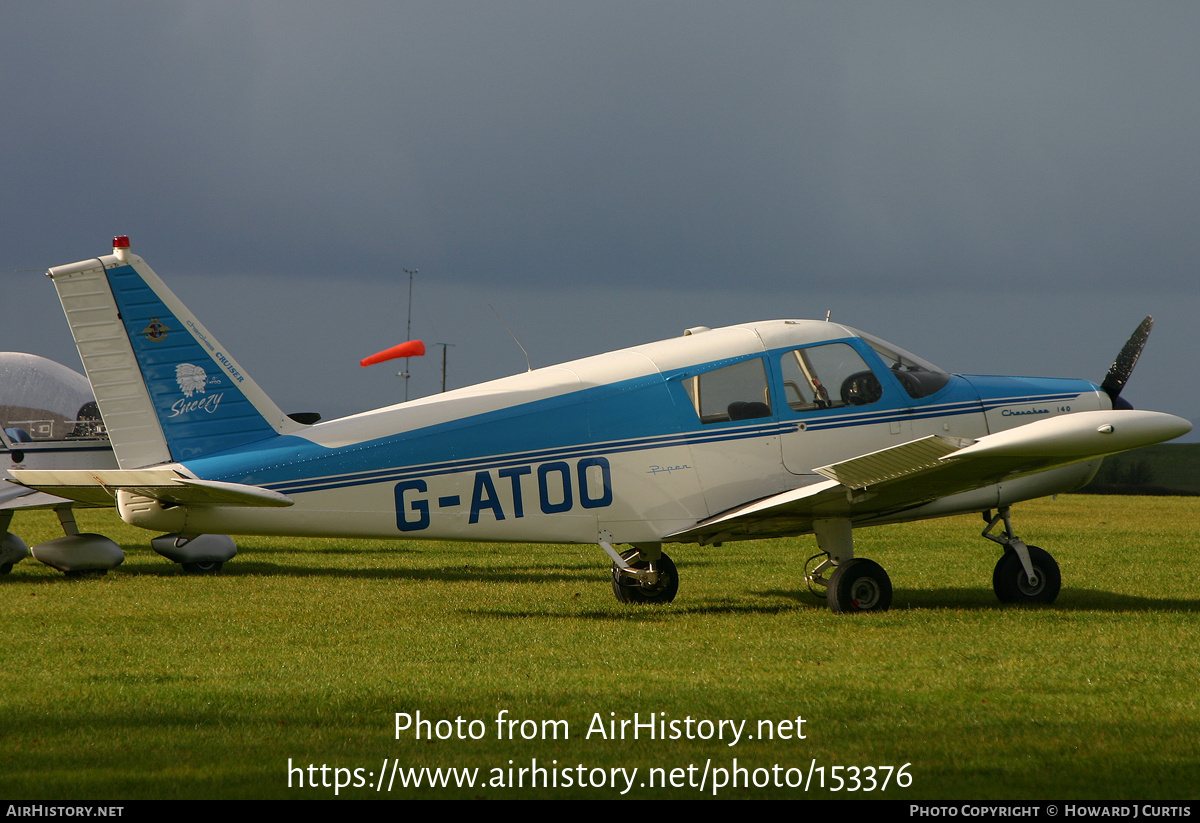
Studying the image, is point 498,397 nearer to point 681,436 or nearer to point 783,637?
point 681,436

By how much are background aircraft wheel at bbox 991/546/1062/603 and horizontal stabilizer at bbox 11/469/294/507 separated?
21.9ft

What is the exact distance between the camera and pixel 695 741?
219 inches

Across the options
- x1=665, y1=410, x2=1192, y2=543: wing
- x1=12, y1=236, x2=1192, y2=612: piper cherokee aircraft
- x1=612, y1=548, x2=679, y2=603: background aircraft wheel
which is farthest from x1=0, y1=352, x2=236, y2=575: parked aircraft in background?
x1=665, y1=410, x2=1192, y2=543: wing

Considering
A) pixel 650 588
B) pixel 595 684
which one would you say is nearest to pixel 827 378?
pixel 650 588

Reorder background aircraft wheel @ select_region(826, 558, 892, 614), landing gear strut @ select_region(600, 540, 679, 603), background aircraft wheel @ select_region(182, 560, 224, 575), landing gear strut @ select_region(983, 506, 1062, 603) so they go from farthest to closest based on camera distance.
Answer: background aircraft wheel @ select_region(182, 560, 224, 575) → landing gear strut @ select_region(600, 540, 679, 603) → landing gear strut @ select_region(983, 506, 1062, 603) → background aircraft wheel @ select_region(826, 558, 892, 614)

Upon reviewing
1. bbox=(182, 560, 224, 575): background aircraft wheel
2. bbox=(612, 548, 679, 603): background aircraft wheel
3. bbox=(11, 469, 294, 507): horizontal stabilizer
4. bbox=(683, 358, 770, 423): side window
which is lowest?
bbox=(182, 560, 224, 575): background aircraft wheel

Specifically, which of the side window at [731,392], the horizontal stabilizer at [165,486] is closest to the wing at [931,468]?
the side window at [731,392]

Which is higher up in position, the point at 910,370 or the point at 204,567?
the point at 910,370

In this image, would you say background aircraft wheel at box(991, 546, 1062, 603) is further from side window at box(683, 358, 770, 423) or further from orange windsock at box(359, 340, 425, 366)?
orange windsock at box(359, 340, 425, 366)

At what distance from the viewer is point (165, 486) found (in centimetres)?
886

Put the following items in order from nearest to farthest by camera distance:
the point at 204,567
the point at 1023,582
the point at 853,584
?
the point at 853,584 < the point at 1023,582 < the point at 204,567

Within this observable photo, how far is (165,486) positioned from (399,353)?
324 centimetres

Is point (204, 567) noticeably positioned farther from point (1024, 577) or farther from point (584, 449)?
point (1024, 577)

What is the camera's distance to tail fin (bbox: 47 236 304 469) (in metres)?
9.62
